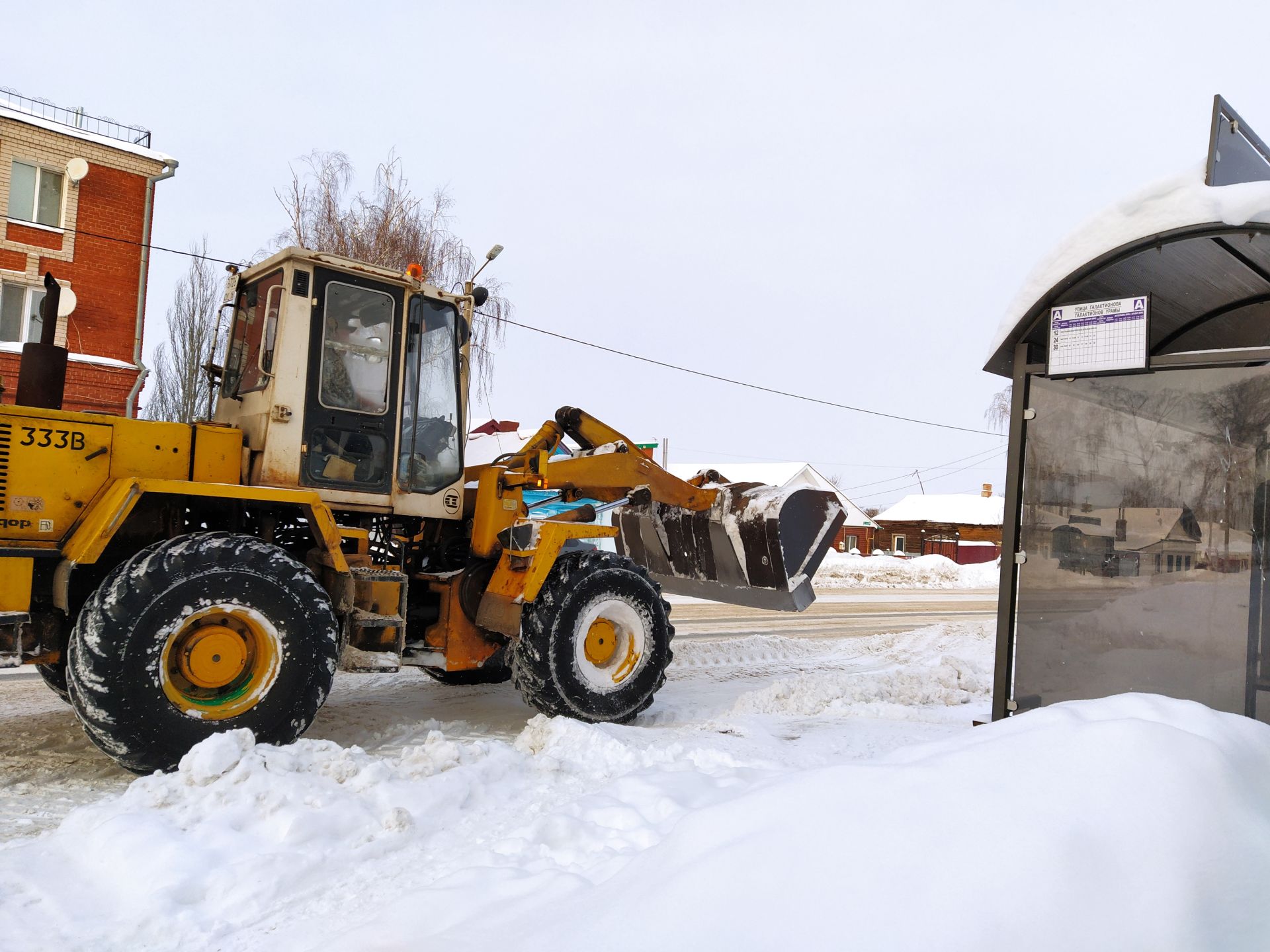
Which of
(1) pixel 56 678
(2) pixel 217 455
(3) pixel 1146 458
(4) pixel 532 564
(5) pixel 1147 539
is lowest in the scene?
(1) pixel 56 678

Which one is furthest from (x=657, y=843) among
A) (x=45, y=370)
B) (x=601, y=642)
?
(x=45, y=370)

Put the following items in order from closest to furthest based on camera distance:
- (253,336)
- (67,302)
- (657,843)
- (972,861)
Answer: (972,861) → (657,843) → (253,336) → (67,302)

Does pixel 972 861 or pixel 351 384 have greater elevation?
pixel 351 384

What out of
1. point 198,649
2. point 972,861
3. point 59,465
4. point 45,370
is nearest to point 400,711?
point 198,649

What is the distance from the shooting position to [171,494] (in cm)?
515

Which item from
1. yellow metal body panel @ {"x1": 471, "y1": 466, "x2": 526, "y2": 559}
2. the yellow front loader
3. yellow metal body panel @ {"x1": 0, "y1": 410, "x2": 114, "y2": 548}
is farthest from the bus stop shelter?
yellow metal body panel @ {"x1": 0, "y1": 410, "x2": 114, "y2": 548}

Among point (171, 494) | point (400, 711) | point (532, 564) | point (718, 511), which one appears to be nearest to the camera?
point (171, 494)

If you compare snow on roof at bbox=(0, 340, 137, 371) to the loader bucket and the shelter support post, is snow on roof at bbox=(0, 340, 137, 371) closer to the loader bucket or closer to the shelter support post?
the loader bucket

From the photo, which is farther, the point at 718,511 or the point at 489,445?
the point at 489,445

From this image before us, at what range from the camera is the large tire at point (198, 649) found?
14.8ft

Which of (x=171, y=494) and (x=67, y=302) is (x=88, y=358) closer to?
(x=67, y=302)

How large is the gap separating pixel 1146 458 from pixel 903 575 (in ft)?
84.9

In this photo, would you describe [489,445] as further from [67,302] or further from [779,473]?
[779,473]

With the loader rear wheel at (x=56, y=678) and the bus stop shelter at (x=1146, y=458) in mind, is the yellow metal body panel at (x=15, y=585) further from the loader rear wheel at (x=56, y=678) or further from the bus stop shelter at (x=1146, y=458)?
the bus stop shelter at (x=1146, y=458)
